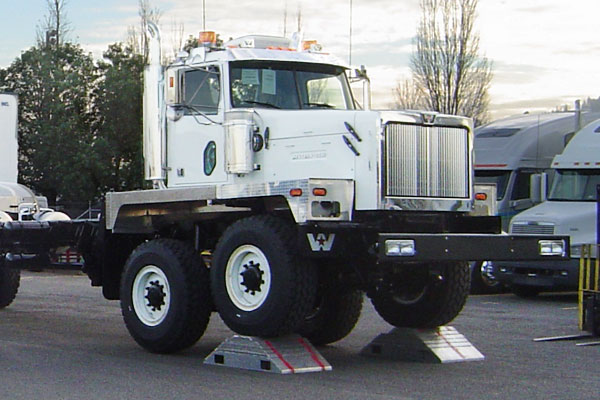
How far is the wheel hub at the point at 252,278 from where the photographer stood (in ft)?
33.9

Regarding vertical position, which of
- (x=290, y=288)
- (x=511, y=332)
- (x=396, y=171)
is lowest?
(x=511, y=332)

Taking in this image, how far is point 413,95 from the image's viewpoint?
4344 cm

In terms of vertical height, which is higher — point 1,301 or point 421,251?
point 421,251

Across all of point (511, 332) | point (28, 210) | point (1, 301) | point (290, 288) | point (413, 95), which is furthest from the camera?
point (413, 95)

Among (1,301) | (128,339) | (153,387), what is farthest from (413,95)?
(153,387)

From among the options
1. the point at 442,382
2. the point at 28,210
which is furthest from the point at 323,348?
the point at 28,210

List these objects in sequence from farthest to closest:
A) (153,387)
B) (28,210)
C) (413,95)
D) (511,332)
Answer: (413,95) < (28,210) < (511,332) < (153,387)

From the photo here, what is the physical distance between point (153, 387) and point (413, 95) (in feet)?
115

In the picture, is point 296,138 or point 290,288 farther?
point 296,138

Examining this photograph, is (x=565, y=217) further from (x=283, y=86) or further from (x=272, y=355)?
(x=272, y=355)

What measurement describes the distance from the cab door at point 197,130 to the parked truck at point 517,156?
10065 millimetres

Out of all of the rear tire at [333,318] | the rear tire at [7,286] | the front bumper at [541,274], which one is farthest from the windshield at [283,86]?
the front bumper at [541,274]

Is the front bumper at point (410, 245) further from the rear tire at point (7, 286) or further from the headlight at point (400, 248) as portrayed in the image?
the rear tire at point (7, 286)

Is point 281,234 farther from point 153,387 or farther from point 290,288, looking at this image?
point 153,387
